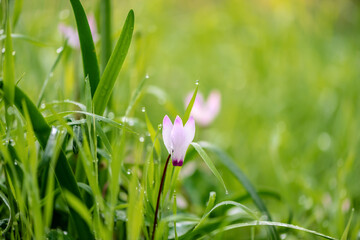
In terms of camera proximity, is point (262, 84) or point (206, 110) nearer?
point (206, 110)

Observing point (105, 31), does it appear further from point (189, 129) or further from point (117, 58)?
point (189, 129)

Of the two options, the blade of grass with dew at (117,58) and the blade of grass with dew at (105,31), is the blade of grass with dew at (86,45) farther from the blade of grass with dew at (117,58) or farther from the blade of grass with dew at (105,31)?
the blade of grass with dew at (105,31)

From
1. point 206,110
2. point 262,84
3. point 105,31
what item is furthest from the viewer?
point 262,84

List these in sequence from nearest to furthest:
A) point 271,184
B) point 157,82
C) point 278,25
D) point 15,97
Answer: point 15,97 < point 271,184 < point 157,82 < point 278,25

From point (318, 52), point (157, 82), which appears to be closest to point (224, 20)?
point (318, 52)

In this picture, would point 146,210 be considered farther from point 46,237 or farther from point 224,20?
point 224,20

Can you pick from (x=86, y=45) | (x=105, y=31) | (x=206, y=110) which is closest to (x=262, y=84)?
(x=206, y=110)
